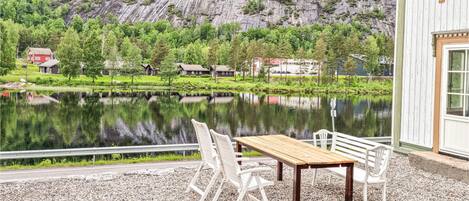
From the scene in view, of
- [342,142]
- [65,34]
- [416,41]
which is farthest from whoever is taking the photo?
[65,34]

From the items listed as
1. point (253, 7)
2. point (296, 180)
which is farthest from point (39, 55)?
point (296, 180)

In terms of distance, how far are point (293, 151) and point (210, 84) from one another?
5.12 meters

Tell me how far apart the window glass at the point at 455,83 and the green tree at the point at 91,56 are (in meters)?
5.66

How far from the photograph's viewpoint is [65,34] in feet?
30.3

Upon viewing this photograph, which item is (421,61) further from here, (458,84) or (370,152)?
(370,152)

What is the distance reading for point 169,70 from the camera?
32.0 ft

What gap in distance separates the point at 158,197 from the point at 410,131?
14.8 ft

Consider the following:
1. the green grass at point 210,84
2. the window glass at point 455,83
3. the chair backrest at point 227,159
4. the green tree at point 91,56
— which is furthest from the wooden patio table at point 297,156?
the green tree at point 91,56

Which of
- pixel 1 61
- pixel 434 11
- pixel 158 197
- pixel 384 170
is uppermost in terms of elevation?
pixel 434 11

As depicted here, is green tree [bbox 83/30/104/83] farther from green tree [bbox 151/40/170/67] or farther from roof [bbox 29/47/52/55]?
green tree [bbox 151/40/170/67]

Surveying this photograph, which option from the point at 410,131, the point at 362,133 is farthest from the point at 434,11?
the point at 362,133

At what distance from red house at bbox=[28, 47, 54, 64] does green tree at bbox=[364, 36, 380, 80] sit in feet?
20.1

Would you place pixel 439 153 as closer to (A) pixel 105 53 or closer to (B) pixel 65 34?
(A) pixel 105 53

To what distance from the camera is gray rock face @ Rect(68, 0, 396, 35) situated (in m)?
9.66
